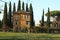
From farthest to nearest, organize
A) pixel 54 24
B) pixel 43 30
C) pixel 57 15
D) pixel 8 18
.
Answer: pixel 57 15, pixel 54 24, pixel 8 18, pixel 43 30

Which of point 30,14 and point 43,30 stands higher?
point 30,14

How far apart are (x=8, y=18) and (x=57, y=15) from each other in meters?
23.6

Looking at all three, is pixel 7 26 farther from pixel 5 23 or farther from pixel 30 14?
pixel 30 14

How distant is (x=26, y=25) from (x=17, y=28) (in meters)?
4.40

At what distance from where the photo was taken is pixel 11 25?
75.9 metres

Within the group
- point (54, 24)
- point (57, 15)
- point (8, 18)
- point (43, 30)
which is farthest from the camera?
point (57, 15)

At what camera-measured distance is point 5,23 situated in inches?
2795

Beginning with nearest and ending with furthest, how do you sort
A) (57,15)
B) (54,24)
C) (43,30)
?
(43,30) < (54,24) < (57,15)

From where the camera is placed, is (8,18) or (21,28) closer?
(21,28)

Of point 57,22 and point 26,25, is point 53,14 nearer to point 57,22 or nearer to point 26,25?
point 57,22

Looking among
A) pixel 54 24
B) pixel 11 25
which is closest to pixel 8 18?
pixel 11 25

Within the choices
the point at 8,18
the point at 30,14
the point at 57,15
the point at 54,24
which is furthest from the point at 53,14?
the point at 8,18

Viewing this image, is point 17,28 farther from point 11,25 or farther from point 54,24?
point 54,24

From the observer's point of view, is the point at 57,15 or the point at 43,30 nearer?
the point at 43,30
